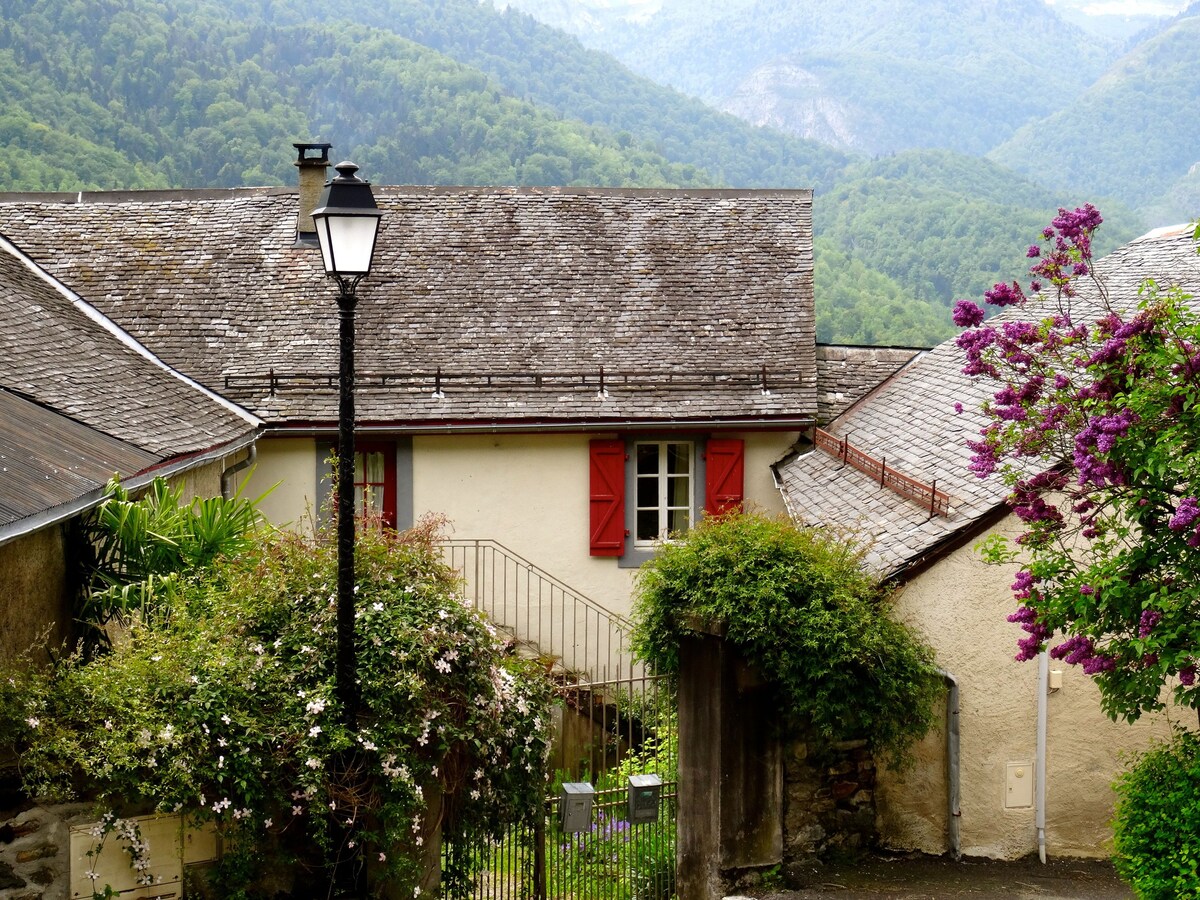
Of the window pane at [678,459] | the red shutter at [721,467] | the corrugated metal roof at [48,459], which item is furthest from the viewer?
the window pane at [678,459]

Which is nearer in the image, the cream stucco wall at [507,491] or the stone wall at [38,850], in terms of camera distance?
the stone wall at [38,850]

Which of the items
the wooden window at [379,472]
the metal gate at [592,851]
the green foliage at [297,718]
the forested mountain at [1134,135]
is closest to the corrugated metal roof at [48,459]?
the green foliage at [297,718]

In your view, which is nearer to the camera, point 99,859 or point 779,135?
point 99,859

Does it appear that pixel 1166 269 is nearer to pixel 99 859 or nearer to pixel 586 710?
pixel 586 710

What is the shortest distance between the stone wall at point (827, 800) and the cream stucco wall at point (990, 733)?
18 centimetres

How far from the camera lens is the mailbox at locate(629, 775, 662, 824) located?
884 centimetres

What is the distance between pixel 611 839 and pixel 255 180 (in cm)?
3678

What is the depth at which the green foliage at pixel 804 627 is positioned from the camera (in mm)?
8562

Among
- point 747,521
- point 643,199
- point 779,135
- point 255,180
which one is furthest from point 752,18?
point 747,521

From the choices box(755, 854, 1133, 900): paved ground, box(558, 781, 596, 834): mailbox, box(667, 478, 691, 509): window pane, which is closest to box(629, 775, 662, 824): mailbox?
box(558, 781, 596, 834): mailbox

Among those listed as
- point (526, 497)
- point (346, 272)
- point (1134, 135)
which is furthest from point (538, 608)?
point (1134, 135)

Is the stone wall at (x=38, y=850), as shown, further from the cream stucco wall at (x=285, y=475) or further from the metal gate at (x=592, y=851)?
the cream stucco wall at (x=285, y=475)

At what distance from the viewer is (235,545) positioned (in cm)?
862

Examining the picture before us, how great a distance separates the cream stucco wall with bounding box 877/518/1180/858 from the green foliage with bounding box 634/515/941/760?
39 cm
